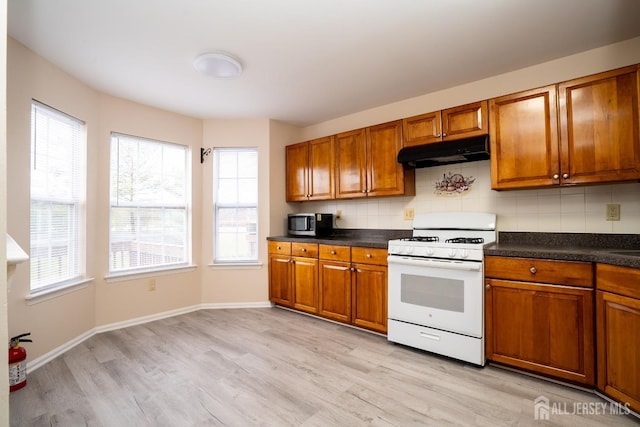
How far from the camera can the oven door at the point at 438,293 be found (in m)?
2.28

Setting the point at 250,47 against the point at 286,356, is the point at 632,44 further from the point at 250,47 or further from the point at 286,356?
the point at 286,356

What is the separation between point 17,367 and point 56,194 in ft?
4.44

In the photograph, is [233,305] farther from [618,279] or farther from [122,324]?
[618,279]

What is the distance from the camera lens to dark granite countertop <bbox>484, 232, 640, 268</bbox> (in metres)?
1.83

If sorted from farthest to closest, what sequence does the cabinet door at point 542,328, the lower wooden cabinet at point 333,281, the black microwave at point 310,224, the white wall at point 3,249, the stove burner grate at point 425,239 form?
the black microwave at point 310,224 → the lower wooden cabinet at point 333,281 → the stove burner grate at point 425,239 → the cabinet door at point 542,328 → the white wall at point 3,249

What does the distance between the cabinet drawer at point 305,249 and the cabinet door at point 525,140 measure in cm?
184

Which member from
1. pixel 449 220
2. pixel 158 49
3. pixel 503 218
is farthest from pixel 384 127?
pixel 158 49

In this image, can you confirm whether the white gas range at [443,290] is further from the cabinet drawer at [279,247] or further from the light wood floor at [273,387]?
the cabinet drawer at [279,247]

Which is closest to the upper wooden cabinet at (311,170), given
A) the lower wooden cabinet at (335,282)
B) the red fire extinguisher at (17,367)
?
the lower wooden cabinet at (335,282)

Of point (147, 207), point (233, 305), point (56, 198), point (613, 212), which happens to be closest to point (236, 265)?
point (233, 305)

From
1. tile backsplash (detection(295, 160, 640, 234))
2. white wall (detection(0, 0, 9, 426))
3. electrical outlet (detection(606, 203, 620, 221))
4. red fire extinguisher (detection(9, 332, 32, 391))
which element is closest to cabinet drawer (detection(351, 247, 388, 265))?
tile backsplash (detection(295, 160, 640, 234))

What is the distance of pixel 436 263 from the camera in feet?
7.97

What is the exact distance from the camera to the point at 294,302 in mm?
3605

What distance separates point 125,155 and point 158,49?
4.79 ft
